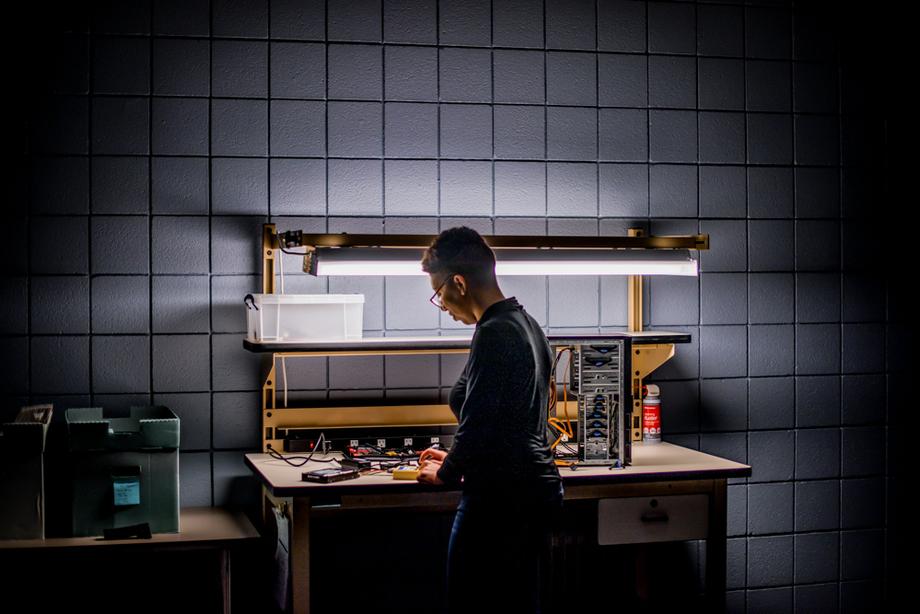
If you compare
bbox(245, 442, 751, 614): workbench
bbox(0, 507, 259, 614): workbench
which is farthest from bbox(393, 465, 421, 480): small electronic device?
bbox(0, 507, 259, 614): workbench

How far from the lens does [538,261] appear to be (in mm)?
4027

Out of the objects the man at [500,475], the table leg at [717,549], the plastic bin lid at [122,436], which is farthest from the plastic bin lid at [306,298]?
the table leg at [717,549]

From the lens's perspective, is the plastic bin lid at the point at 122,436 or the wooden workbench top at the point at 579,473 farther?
the plastic bin lid at the point at 122,436

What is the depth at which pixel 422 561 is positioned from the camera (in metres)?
4.45

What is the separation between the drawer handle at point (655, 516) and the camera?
3760mm

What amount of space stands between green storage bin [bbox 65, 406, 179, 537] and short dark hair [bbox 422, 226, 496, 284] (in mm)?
1301

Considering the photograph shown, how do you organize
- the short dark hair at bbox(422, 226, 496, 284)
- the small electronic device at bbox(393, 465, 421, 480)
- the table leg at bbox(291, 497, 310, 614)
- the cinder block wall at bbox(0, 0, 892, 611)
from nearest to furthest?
the short dark hair at bbox(422, 226, 496, 284) < the table leg at bbox(291, 497, 310, 614) < the small electronic device at bbox(393, 465, 421, 480) < the cinder block wall at bbox(0, 0, 892, 611)

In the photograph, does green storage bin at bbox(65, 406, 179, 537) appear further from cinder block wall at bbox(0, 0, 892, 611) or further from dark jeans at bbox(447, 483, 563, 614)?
dark jeans at bbox(447, 483, 563, 614)

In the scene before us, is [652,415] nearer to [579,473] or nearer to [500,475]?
[579,473]

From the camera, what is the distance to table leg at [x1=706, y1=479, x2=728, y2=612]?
12.4 ft

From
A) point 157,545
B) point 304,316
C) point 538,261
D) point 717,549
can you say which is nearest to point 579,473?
point 717,549

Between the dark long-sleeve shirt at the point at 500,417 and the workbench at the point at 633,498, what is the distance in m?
0.67

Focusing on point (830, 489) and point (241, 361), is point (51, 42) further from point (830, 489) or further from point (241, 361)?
point (830, 489)

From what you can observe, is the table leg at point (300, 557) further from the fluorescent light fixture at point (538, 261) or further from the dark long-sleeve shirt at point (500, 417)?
the fluorescent light fixture at point (538, 261)
